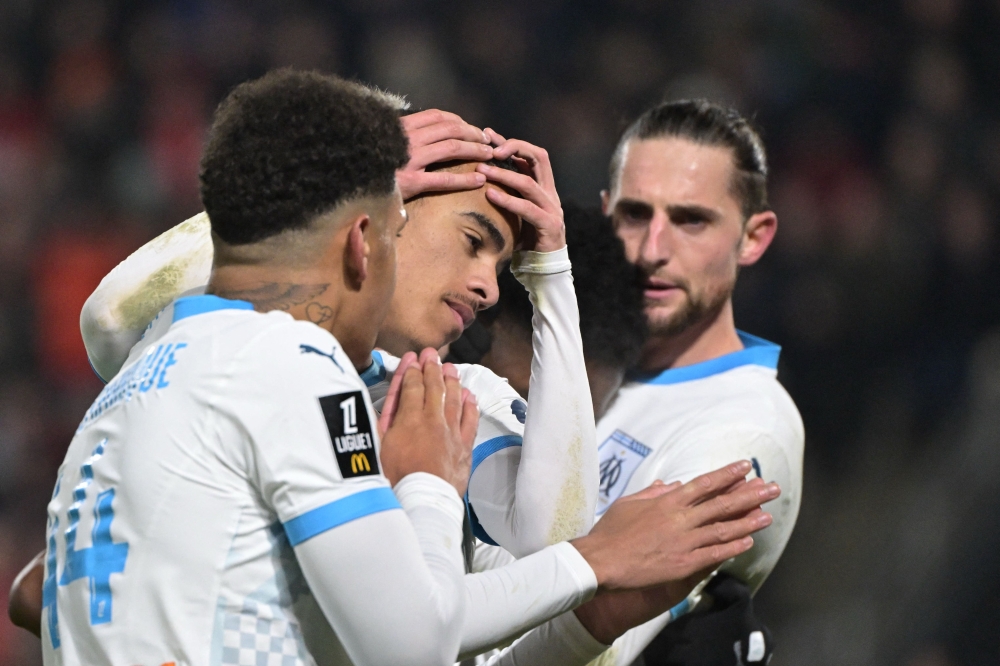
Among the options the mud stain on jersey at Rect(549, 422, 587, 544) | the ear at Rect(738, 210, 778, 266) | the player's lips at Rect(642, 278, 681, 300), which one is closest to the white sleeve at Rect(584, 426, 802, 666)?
the player's lips at Rect(642, 278, 681, 300)

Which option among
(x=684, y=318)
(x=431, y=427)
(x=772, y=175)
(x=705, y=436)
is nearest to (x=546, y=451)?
(x=431, y=427)

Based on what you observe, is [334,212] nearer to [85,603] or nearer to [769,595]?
[85,603]

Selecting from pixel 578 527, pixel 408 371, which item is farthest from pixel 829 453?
pixel 408 371

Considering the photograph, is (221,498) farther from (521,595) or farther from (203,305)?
(521,595)

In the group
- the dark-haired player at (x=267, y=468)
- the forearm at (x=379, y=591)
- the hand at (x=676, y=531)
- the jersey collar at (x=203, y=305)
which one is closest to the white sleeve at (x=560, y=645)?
the hand at (x=676, y=531)

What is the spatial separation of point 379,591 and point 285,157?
26.7 inches

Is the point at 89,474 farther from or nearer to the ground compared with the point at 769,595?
farther from the ground

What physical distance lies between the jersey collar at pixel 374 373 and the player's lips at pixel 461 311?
0.20m

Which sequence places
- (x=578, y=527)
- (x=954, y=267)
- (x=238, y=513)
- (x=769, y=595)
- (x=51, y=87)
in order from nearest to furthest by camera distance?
(x=238, y=513) → (x=578, y=527) → (x=769, y=595) → (x=954, y=267) → (x=51, y=87)

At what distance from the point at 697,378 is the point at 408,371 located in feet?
6.21

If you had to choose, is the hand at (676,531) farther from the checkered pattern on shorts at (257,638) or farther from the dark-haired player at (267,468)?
the checkered pattern on shorts at (257,638)

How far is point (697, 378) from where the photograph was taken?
3.69m

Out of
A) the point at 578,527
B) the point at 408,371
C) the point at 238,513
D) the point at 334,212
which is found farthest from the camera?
the point at 578,527

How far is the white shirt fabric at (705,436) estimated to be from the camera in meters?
3.22
